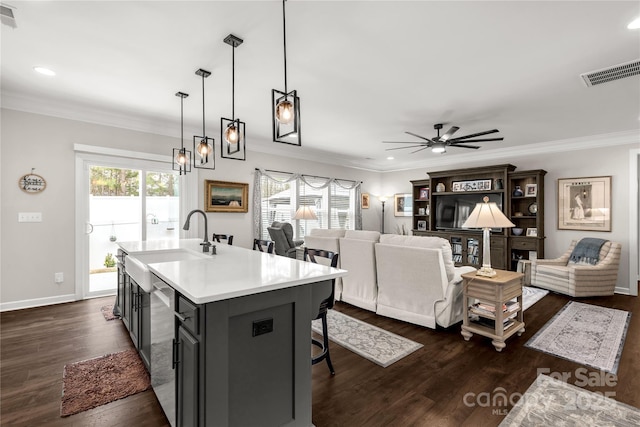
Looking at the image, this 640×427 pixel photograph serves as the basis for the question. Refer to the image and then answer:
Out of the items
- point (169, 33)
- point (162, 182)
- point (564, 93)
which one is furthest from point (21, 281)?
point (564, 93)

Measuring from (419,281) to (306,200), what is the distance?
13.6ft

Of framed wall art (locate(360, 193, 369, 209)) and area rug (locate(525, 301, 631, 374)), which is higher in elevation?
framed wall art (locate(360, 193, 369, 209))

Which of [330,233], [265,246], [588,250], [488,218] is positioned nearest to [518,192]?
[588,250]

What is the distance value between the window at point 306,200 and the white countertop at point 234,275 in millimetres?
3936

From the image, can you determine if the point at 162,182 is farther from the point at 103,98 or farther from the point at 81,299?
the point at 81,299

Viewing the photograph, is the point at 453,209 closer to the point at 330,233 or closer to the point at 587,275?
the point at 587,275

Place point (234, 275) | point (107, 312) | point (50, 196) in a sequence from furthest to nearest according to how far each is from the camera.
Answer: point (50, 196)
point (107, 312)
point (234, 275)

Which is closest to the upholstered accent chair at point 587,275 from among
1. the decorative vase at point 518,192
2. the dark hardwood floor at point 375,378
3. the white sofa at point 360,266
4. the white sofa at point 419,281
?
the dark hardwood floor at point 375,378

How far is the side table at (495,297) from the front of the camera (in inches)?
112

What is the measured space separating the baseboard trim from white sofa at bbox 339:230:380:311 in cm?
382

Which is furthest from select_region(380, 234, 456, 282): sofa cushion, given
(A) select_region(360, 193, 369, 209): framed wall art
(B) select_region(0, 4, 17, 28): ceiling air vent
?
(A) select_region(360, 193, 369, 209): framed wall art

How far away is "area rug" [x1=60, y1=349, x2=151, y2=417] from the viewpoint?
6.78ft

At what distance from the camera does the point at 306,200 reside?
23.3ft

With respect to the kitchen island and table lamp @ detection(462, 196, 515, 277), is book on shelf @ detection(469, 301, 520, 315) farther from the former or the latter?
the kitchen island
